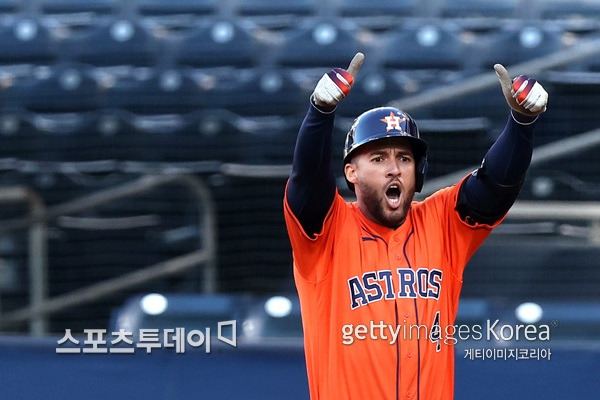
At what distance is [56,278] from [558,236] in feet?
6.03

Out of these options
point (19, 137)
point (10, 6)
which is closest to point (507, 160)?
point (19, 137)

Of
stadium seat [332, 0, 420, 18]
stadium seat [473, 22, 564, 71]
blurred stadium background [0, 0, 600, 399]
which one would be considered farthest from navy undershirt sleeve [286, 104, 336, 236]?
→ stadium seat [332, 0, 420, 18]

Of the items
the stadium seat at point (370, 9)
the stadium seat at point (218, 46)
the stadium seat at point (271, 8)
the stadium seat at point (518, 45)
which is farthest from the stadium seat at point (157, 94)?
the stadium seat at point (518, 45)

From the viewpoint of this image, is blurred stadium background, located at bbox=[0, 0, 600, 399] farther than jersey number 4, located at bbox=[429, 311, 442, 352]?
Yes

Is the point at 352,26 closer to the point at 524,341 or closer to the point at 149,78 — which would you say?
the point at 149,78

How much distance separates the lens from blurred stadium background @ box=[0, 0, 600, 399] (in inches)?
141

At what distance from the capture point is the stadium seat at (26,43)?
4.35m

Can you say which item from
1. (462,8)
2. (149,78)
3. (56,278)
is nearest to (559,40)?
(462,8)

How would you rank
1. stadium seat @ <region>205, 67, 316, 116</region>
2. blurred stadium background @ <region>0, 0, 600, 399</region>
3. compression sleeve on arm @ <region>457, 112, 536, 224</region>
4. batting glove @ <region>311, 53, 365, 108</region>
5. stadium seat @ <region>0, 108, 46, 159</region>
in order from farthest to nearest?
stadium seat @ <region>205, 67, 316, 116</region> < stadium seat @ <region>0, 108, 46, 159</region> < blurred stadium background @ <region>0, 0, 600, 399</region> < compression sleeve on arm @ <region>457, 112, 536, 224</region> < batting glove @ <region>311, 53, 365, 108</region>

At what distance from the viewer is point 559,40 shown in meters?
4.17

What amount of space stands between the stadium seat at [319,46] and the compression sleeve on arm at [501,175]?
2.31m

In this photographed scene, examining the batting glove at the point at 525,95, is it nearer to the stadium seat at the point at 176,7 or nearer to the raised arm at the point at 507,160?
the raised arm at the point at 507,160

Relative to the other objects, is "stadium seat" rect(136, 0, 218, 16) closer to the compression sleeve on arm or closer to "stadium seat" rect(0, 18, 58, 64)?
"stadium seat" rect(0, 18, 58, 64)

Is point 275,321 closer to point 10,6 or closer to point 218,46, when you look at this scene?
point 218,46
